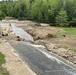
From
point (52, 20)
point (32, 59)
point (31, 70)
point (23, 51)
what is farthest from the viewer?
point (52, 20)

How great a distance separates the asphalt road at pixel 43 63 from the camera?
28.4 meters

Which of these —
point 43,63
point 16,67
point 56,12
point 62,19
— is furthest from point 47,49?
point 56,12

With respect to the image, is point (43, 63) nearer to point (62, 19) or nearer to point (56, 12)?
point (62, 19)

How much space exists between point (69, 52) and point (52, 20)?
55669 mm

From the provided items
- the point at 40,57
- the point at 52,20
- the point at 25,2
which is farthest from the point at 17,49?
the point at 25,2

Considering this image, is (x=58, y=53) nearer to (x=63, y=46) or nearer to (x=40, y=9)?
(x=63, y=46)

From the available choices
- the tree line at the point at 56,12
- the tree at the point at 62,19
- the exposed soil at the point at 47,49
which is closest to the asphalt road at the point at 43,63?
the exposed soil at the point at 47,49

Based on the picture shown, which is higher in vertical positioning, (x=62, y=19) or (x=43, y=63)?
(x=43, y=63)

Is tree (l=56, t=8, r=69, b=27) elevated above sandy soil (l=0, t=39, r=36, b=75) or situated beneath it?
situated beneath

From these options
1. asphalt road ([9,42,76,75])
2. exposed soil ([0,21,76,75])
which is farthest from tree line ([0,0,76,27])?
asphalt road ([9,42,76,75])

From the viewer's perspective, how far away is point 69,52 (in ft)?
124

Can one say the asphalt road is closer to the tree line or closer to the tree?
the tree

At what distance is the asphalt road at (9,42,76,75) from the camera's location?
93.0ft

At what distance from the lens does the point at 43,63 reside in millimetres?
32031
